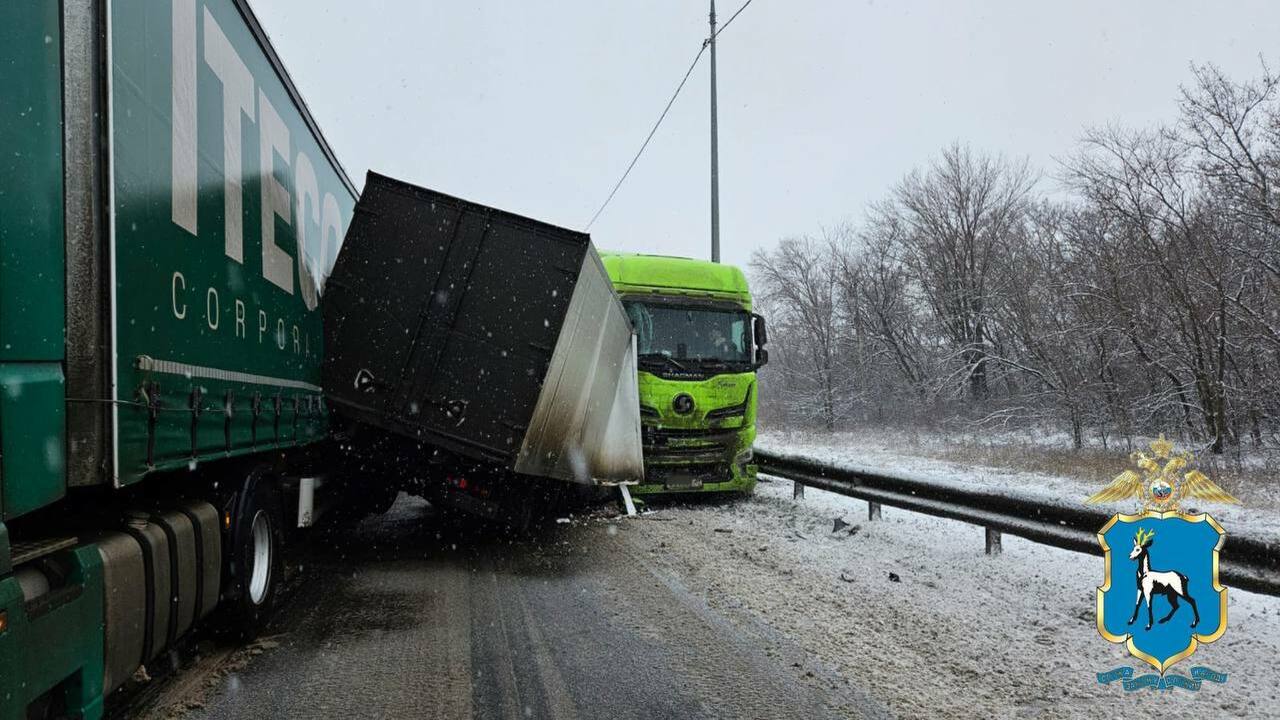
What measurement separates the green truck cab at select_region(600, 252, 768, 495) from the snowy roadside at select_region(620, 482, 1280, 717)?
188cm

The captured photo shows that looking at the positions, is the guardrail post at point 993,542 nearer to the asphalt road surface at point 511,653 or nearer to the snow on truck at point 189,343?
the asphalt road surface at point 511,653

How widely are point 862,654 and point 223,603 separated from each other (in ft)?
12.5

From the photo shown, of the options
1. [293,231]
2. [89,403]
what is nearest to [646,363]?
[293,231]

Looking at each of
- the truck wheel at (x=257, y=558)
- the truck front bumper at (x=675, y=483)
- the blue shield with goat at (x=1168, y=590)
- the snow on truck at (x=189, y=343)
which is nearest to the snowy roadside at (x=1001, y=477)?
the blue shield with goat at (x=1168, y=590)

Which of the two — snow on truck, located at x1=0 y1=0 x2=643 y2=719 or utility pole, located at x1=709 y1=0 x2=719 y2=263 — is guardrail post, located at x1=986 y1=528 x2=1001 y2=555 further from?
utility pole, located at x1=709 y1=0 x2=719 y2=263

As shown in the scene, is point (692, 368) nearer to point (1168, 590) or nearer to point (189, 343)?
point (1168, 590)

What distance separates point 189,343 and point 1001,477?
1356cm

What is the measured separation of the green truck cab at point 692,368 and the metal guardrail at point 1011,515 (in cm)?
132

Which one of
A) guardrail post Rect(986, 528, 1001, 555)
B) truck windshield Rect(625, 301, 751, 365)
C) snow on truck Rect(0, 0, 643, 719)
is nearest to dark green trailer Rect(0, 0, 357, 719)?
snow on truck Rect(0, 0, 643, 719)

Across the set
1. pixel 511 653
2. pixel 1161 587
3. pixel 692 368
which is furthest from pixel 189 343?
pixel 692 368

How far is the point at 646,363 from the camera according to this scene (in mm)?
10734

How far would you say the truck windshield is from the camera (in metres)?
10.9

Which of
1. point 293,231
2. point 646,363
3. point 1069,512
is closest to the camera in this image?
point 1069,512

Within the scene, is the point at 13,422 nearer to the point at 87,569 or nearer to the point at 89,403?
the point at 89,403
